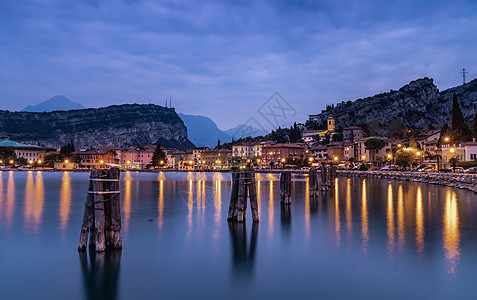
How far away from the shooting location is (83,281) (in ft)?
→ 42.4

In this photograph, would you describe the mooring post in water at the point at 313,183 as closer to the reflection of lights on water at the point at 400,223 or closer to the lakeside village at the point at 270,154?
the reflection of lights on water at the point at 400,223

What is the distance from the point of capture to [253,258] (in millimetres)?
16047

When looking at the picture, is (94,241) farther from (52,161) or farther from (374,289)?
(52,161)

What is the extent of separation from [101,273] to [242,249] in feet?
A: 21.7

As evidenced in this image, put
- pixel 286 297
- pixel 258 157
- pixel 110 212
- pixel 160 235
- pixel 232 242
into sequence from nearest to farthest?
pixel 286 297 → pixel 110 212 → pixel 232 242 → pixel 160 235 → pixel 258 157

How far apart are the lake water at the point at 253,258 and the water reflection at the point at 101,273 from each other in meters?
0.04

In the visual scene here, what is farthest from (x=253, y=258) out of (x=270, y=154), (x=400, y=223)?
(x=270, y=154)

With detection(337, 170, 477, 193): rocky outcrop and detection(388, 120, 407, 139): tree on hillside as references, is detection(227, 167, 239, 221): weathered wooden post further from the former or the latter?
detection(388, 120, 407, 139): tree on hillside

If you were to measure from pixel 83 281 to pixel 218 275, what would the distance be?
480 centimetres

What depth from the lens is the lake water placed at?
12.2 metres

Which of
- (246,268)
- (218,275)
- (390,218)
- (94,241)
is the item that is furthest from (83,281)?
(390,218)

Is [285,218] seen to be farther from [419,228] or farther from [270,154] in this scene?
[270,154]

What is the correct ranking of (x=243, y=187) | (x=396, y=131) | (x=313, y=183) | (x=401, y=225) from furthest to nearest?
(x=396, y=131), (x=313, y=183), (x=401, y=225), (x=243, y=187)

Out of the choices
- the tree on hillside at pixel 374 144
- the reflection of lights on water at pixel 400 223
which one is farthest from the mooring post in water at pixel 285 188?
the tree on hillside at pixel 374 144
